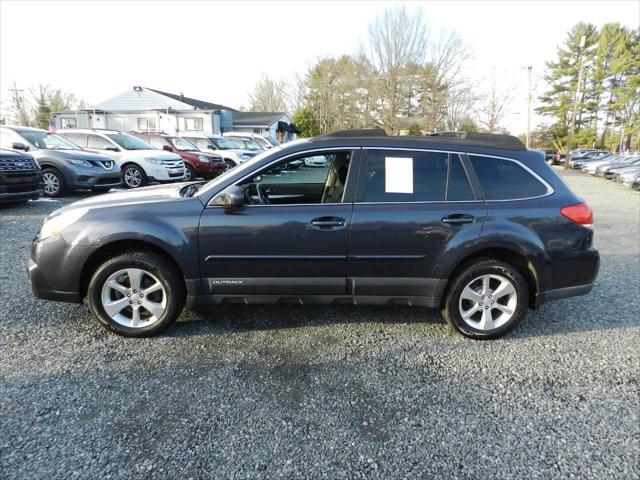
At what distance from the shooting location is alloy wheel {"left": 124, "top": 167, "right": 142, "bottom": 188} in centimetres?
1125

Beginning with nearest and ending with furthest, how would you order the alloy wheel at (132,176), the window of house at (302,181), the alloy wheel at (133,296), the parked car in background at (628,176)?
the alloy wheel at (133,296) < the window of house at (302,181) < the alloy wheel at (132,176) < the parked car in background at (628,176)

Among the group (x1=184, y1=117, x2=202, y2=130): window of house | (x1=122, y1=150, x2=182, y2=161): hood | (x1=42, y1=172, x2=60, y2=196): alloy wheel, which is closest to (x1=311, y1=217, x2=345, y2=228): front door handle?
(x1=42, y1=172, x2=60, y2=196): alloy wheel

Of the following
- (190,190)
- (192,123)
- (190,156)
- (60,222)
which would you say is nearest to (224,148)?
(190,156)

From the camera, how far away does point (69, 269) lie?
325 centimetres

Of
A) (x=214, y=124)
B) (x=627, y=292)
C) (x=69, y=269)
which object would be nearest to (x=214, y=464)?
(x=69, y=269)

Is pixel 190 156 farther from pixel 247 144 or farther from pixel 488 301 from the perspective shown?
pixel 488 301

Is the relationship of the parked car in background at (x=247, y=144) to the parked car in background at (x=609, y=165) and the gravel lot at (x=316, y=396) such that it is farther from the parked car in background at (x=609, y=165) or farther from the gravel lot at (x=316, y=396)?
the parked car in background at (x=609, y=165)

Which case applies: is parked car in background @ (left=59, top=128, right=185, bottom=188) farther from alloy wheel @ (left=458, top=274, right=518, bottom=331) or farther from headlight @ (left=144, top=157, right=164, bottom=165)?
alloy wheel @ (left=458, top=274, right=518, bottom=331)

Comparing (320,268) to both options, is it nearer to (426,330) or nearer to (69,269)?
(426,330)

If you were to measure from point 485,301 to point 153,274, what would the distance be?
9.11 ft

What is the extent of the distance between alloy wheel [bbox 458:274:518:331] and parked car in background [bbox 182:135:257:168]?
539 inches

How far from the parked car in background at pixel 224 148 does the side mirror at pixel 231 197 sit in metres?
13.0

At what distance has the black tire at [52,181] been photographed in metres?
9.33

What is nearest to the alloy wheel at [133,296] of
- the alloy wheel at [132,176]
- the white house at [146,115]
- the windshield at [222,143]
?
the alloy wheel at [132,176]
